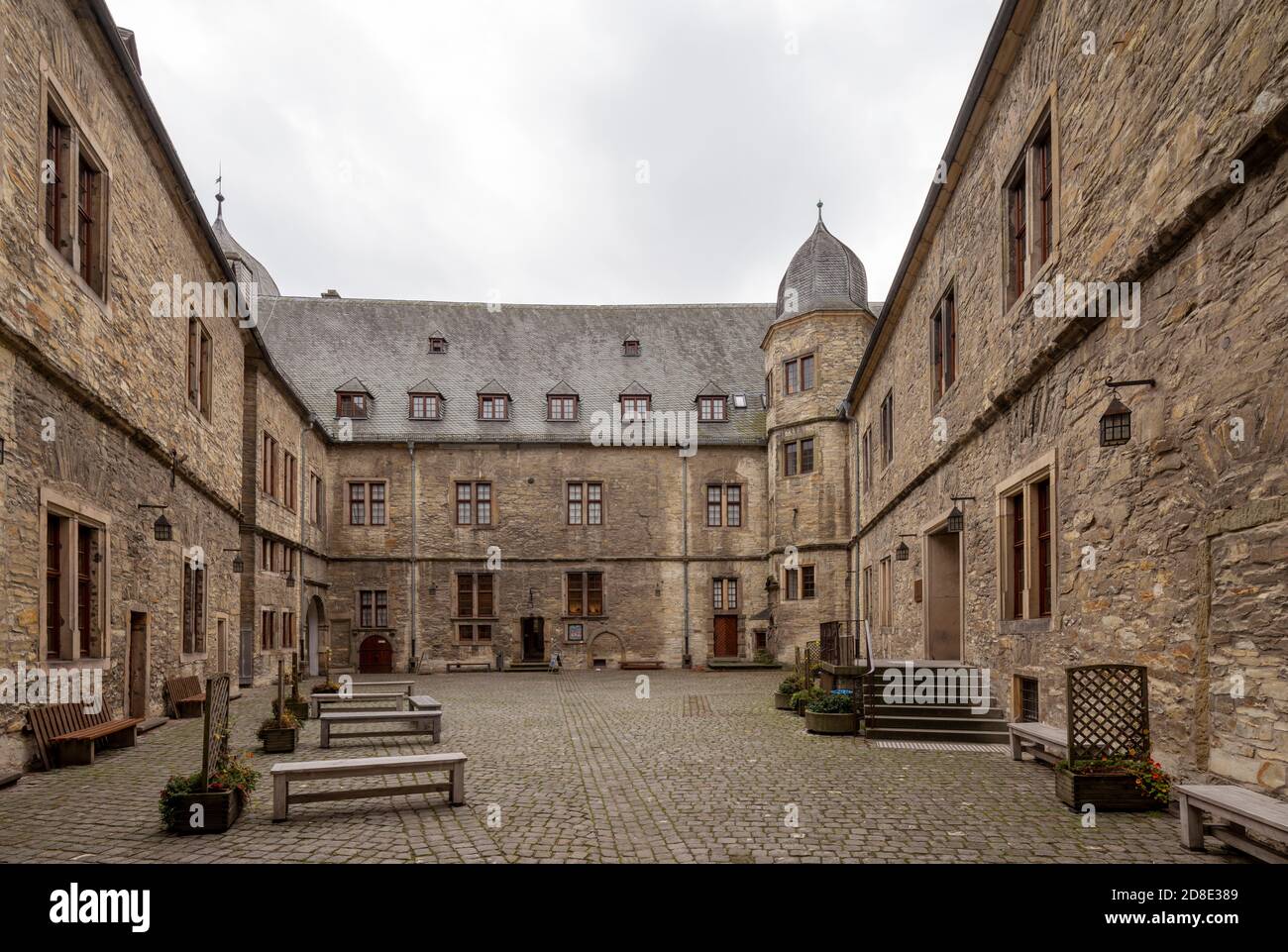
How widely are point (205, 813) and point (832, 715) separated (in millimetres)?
8072

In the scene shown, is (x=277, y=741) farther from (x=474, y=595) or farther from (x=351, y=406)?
Answer: (x=351, y=406)

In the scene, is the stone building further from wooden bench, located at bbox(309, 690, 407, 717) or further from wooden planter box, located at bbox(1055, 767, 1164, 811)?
wooden bench, located at bbox(309, 690, 407, 717)

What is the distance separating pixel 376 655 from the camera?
3136cm

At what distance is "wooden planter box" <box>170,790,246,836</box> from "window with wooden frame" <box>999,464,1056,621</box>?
8174 mm

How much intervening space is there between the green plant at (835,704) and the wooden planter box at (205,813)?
315 inches

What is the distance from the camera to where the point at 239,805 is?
24.6ft

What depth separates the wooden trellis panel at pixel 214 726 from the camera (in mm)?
7121

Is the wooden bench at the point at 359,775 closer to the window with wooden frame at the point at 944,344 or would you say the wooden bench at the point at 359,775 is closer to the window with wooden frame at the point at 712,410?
the window with wooden frame at the point at 944,344

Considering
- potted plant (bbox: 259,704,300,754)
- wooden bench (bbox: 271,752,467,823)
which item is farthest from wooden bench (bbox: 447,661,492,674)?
wooden bench (bbox: 271,752,467,823)

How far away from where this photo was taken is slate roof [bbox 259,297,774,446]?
32875 millimetres

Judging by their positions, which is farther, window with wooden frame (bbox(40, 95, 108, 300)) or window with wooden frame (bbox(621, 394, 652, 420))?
window with wooden frame (bbox(621, 394, 652, 420))

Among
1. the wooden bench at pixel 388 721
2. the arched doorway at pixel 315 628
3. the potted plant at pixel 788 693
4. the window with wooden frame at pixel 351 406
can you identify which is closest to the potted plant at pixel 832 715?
the potted plant at pixel 788 693

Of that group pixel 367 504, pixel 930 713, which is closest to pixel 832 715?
pixel 930 713

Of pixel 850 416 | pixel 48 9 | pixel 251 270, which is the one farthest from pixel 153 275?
pixel 251 270
